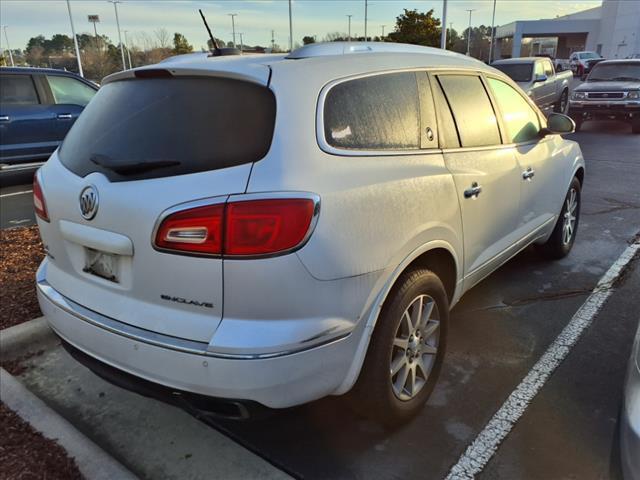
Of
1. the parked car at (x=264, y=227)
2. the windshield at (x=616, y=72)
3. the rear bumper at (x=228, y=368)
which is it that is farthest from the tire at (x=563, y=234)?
the windshield at (x=616, y=72)

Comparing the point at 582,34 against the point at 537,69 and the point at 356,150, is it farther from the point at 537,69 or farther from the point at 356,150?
the point at 356,150

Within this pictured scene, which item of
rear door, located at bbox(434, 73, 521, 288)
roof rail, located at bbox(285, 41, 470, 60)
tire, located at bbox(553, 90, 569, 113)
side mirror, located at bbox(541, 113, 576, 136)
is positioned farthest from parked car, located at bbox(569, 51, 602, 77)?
roof rail, located at bbox(285, 41, 470, 60)

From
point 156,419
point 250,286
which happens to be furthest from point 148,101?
point 156,419

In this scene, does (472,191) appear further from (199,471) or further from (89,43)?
(89,43)

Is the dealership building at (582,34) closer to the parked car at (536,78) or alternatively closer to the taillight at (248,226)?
the parked car at (536,78)

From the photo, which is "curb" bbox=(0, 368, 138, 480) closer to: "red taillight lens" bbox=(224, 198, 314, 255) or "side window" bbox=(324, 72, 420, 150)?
"red taillight lens" bbox=(224, 198, 314, 255)

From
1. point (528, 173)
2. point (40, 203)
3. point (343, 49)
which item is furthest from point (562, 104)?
point (40, 203)

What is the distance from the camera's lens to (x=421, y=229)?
2.45m

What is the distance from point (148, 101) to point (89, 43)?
200 feet

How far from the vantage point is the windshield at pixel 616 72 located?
13656 mm

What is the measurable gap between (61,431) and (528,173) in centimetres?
324

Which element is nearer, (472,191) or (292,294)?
(292,294)

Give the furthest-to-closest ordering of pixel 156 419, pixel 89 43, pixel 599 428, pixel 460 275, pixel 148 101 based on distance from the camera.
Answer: pixel 89 43, pixel 460 275, pixel 156 419, pixel 599 428, pixel 148 101

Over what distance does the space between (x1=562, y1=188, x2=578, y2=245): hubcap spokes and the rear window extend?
3.57 metres
